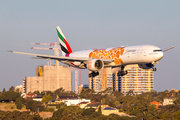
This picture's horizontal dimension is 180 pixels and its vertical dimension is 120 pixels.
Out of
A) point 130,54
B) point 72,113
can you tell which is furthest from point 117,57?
point 72,113

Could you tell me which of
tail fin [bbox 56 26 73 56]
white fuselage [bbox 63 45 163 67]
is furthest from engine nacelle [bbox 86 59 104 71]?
tail fin [bbox 56 26 73 56]

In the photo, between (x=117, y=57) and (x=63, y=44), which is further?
(x=63, y=44)

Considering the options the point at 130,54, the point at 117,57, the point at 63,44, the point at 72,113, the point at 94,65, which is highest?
the point at 63,44

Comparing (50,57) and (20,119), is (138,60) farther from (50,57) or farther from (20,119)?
(20,119)

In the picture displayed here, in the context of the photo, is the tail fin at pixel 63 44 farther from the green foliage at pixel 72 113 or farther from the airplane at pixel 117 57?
the green foliage at pixel 72 113

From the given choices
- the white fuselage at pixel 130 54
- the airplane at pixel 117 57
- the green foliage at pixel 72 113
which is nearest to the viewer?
the white fuselage at pixel 130 54

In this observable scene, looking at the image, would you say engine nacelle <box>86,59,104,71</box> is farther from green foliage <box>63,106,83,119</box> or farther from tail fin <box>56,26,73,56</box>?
green foliage <box>63,106,83,119</box>

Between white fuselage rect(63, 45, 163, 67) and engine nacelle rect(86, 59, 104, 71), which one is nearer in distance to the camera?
white fuselage rect(63, 45, 163, 67)

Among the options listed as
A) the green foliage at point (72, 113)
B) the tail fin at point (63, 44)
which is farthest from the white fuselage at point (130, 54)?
the green foliage at point (72, 113)

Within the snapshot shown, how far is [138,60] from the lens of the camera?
72500 mm

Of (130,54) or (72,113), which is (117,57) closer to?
(130,54)

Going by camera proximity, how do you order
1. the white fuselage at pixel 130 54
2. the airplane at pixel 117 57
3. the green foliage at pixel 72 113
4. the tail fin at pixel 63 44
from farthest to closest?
the green foliage at pixel 72 113 → the tail fin at pixel 63 44 → the airplane at pixel 117 57 → the white fuselage at pixel 130 54

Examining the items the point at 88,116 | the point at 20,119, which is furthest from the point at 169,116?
the point at 20,119

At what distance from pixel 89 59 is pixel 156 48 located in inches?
606
